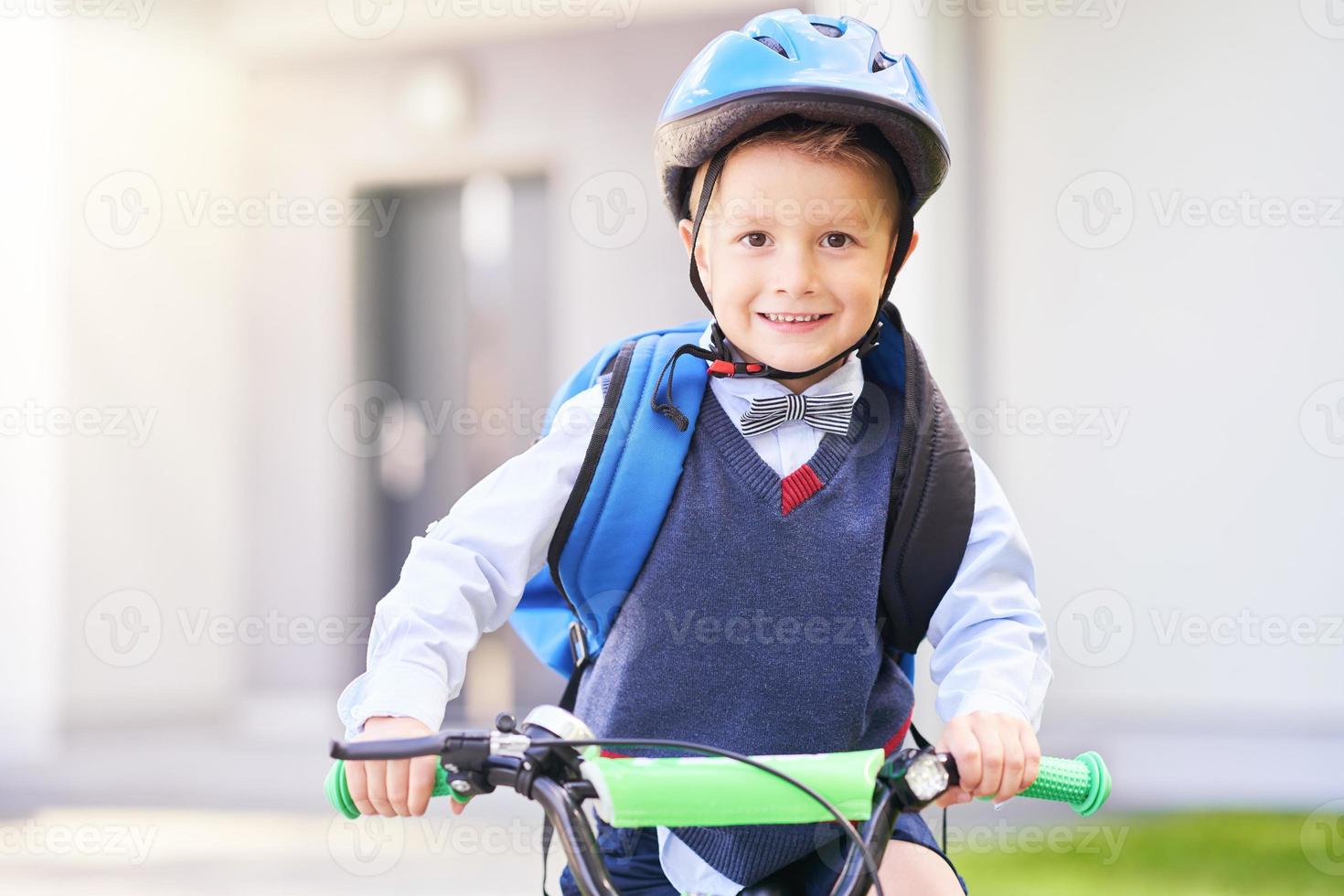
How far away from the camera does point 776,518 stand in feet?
6.03

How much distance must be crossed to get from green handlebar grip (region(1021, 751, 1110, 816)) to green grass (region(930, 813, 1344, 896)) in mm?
2634

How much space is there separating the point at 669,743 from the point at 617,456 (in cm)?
70

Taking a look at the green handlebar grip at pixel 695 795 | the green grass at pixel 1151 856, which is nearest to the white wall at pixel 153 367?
the green grass at pixel 1151 856

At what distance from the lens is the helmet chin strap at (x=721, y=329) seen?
190 cm

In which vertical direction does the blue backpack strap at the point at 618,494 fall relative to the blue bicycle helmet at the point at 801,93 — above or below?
below

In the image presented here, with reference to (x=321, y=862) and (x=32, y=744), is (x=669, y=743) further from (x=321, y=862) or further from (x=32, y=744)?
(x=32, y=744)

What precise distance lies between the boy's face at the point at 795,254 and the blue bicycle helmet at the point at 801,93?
7 cm

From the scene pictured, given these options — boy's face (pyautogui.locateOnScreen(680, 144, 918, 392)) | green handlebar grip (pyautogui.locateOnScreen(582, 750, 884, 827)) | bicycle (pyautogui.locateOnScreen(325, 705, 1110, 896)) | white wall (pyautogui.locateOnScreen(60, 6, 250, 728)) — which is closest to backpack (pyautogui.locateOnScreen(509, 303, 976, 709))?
boy's face (pyautogui.locateOnScreen(680, 144, 918, 392))

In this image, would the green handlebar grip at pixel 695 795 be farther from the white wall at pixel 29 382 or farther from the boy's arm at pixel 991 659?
the white wall at pixel 29 382

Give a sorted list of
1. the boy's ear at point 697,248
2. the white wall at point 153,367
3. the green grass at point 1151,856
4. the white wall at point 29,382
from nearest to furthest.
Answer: the boy's ear at point 697,248, the green grass at point 1151,856, the white wall at point 29,382, the white wall at point 153,367

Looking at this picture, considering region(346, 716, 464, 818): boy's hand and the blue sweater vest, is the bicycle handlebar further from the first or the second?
the blue sweater vest

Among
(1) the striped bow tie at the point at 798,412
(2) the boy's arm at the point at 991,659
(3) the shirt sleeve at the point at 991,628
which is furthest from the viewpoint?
(1) the striped bow tie at the point at 798,412

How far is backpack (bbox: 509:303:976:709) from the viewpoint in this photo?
5.96 ft

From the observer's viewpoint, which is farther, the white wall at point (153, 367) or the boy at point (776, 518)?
the white wall at point (153, 367)
